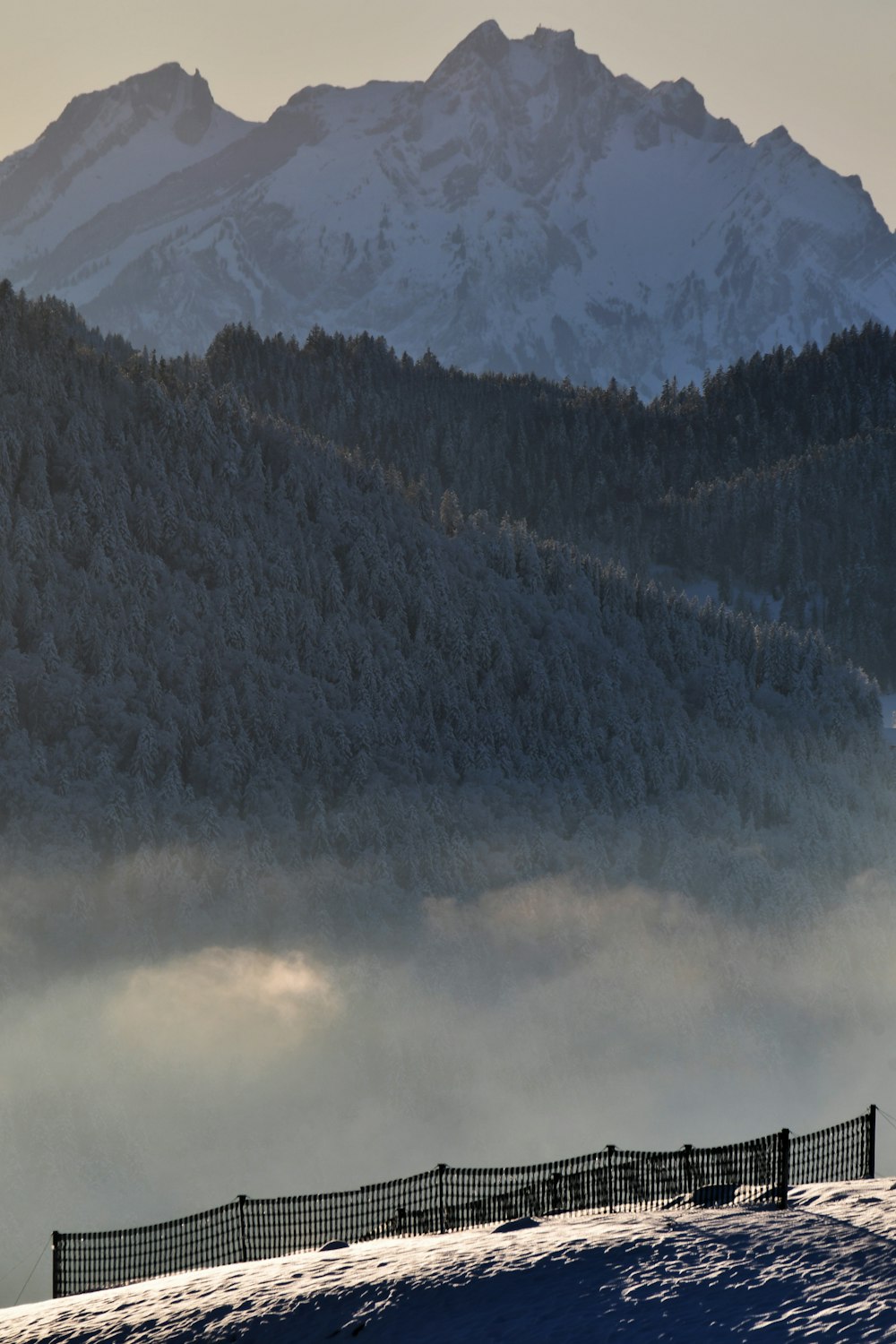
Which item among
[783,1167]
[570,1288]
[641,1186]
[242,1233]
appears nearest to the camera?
[570,1288]

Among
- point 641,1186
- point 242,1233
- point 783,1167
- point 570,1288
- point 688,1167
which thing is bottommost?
point 570,1288

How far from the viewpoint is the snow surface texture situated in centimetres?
4316

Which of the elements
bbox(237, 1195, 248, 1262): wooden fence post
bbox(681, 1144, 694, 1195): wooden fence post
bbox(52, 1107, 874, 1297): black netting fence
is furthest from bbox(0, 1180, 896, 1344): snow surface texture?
bbox(681, 1144, 694, 1195): wooden fence post

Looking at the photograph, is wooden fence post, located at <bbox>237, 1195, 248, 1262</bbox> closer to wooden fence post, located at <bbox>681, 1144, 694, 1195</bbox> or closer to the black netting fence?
the black netting fence

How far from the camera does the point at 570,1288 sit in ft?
152

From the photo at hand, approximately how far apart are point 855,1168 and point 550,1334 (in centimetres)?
1483

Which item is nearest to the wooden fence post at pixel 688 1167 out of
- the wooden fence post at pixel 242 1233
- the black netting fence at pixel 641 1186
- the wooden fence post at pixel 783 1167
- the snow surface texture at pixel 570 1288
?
the black netting fence at pixel 641 1186

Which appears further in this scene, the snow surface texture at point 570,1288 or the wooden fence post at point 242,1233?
the wooden fence post at point 242,1233

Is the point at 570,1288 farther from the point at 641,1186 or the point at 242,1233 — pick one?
the point at 242,1233

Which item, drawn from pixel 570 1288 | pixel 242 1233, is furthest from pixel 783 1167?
pixel 242 1233

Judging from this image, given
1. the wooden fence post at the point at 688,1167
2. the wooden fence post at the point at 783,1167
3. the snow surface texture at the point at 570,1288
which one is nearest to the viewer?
the snow surface texture at the point at 570,1288

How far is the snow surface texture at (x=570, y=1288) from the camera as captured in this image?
43.2 m

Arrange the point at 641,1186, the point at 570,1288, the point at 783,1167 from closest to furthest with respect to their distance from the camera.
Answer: the point at 570,1288 → the point at 783,1167 → the point at 641,1186

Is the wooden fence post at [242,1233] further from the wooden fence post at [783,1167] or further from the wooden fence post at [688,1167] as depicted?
the wooden fence post at [783,1167]
